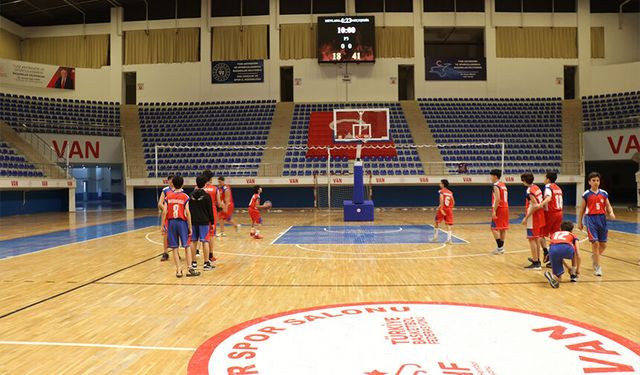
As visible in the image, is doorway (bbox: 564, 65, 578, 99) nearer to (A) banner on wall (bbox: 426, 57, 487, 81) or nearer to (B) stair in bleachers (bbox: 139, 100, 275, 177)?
(A) banner on wall (bbox: 426, 57, 487, 81)

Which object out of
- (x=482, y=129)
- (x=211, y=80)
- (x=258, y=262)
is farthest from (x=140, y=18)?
(x=258, y=262)

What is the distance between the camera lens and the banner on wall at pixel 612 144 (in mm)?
24422

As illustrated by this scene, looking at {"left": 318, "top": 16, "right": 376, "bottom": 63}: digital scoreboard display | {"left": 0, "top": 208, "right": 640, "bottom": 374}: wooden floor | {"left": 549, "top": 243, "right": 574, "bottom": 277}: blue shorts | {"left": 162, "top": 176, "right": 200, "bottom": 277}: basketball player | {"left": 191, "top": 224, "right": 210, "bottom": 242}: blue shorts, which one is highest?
{"left": 318, "top": 16, "right": 376, "bottom": 63}: digital scoreboard display

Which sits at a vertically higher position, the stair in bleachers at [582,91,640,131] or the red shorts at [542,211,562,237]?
the stair in bleachers at [582,91,640,131]

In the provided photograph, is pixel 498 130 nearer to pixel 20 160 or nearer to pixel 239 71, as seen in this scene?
pixel 239 71

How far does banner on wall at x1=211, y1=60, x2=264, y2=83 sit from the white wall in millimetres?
357

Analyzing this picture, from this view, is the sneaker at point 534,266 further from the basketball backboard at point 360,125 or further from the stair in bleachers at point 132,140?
the stair in bleachers at point 132,140

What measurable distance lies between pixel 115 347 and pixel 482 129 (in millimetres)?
26035

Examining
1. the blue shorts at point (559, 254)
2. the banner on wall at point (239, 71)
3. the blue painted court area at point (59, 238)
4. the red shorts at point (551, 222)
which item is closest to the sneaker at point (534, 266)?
the red shorts at point (551, 222)

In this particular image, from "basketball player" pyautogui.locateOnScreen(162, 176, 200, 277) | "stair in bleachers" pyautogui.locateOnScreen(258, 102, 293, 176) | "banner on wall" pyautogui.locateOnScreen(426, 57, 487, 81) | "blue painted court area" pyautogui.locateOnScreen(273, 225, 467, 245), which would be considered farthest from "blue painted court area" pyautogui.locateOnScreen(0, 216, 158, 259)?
"banner on wall" pyautogui.locateOnScreen(426, 57, 487, 81)

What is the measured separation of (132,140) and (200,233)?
22110 mm

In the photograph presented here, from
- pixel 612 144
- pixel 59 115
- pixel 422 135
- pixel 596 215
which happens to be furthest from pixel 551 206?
pixel 59 115

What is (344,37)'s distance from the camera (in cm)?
2805

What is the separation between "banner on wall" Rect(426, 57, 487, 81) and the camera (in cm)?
2922
